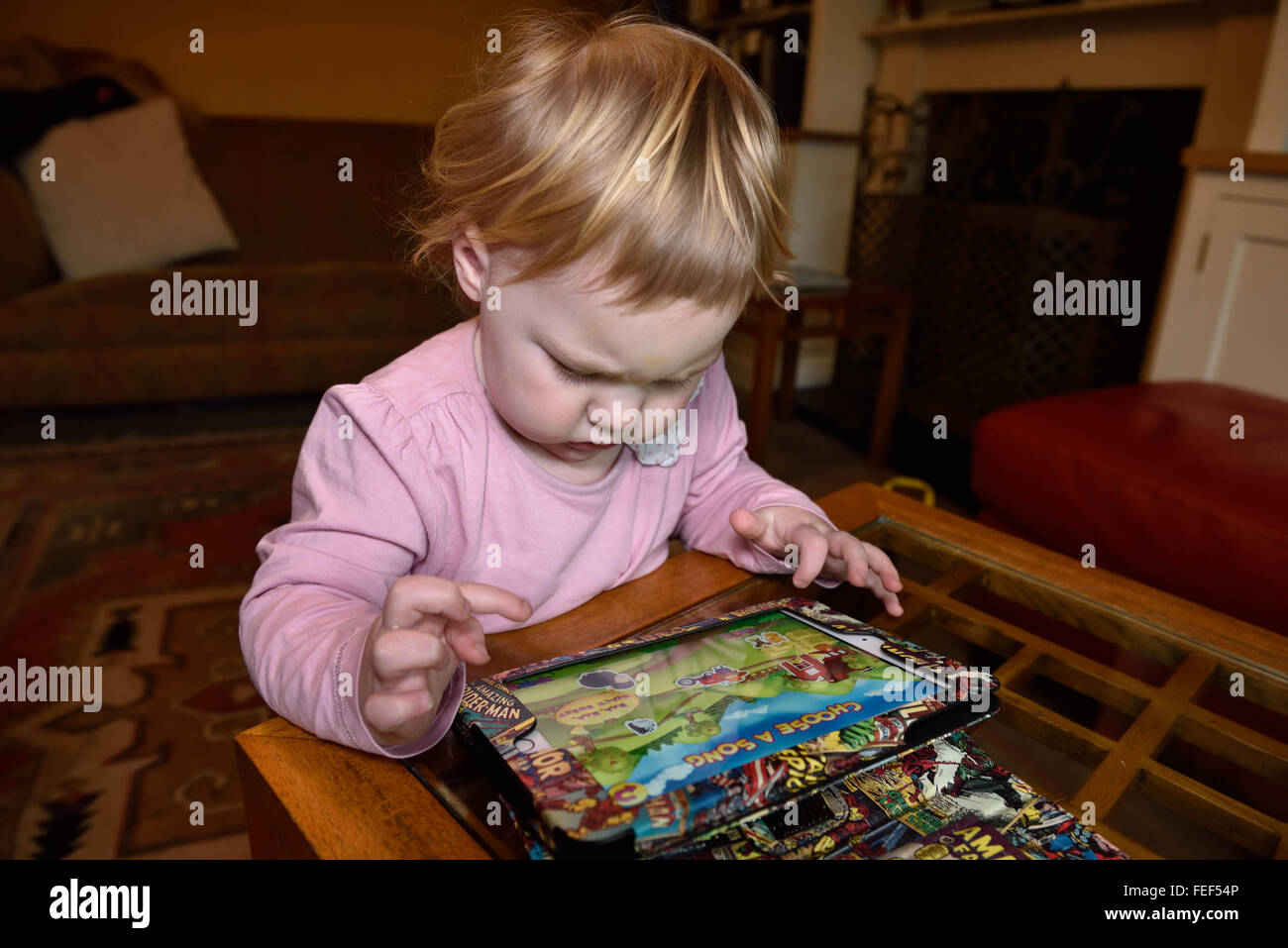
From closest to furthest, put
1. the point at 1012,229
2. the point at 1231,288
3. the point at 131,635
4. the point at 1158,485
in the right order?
the point at 1158,485, the point at 131,635, the point at 1231,288, the point at 1012,229

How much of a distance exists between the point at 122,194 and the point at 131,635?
150 centimetres

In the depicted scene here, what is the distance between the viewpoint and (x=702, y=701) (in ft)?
1.53

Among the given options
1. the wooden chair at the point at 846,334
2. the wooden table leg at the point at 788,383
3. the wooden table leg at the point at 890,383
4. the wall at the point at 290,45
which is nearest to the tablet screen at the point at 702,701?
the wooden chair at the point at 846,334

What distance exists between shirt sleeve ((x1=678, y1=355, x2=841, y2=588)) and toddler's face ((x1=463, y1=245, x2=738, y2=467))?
201 mm

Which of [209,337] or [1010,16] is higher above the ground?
[1010,16]

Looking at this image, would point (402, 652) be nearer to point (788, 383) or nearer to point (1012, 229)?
point (1012, 229)

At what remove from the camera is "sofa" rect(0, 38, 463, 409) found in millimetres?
2092

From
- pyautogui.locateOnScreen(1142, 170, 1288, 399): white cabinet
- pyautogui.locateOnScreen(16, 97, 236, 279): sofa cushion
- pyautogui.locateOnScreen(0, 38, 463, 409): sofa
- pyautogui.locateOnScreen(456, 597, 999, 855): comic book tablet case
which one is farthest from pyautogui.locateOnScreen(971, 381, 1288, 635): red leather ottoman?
pyautogui.locateOnScreen(16, 97, 236, 279): sofa cushion

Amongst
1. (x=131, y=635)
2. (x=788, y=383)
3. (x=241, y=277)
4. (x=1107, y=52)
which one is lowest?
(x=131, y=635)

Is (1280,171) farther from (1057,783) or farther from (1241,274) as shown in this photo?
(1057,783)

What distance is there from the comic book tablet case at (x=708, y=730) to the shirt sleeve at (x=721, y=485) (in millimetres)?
175

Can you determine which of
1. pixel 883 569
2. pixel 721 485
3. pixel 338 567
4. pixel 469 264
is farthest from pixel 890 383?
pixel 338 567

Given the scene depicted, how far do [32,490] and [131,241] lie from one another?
0.79m

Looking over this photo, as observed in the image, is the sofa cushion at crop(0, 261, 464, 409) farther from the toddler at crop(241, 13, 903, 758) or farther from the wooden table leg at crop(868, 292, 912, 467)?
the toddler at crop(241, 13, 903, 758)
